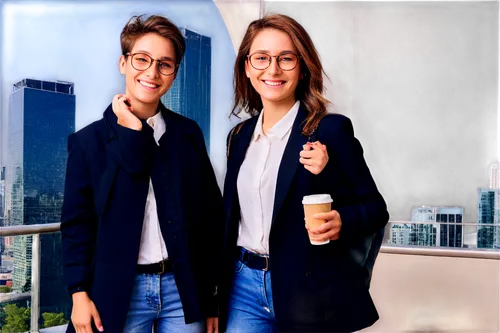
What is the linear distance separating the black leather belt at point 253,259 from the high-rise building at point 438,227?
1415mm

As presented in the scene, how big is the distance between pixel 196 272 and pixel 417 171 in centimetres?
168

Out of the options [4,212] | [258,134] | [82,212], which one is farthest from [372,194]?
[4,212]

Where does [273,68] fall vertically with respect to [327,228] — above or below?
above

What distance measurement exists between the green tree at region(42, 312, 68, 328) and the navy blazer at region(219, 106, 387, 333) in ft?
3.23

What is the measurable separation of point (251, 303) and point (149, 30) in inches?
30.9

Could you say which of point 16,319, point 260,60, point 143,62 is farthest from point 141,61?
point 16,319

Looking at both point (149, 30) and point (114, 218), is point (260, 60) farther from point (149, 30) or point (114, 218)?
point (114, 218)

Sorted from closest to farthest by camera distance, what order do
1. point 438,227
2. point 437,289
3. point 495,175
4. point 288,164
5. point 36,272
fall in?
point 288,164 < point 36,272 < point 495,175 < point 438,227 < point 437,289

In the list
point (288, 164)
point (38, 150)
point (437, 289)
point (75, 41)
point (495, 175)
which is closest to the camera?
point (288, 164)

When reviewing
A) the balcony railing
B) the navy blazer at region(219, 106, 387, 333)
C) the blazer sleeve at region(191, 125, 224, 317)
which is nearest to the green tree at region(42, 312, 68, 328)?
the blazer sleeve at region(191, 125, 224, 317)

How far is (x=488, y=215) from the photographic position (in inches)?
96.0

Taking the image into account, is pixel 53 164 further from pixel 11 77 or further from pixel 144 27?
pixel 144 27

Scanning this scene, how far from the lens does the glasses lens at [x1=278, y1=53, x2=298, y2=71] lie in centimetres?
139

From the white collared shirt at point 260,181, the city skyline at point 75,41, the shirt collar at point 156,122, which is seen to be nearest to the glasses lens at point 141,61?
the shirt collar at point 156,122
